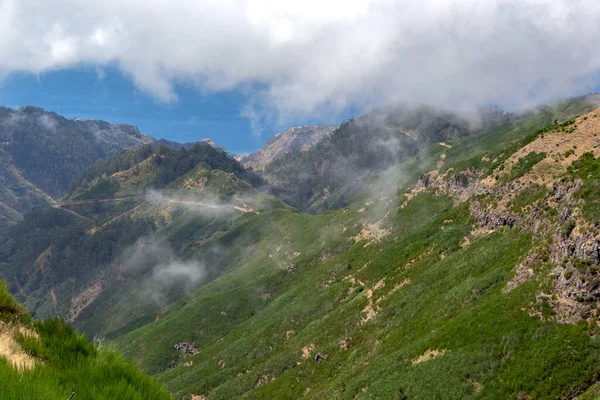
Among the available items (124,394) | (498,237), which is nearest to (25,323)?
(124,394)

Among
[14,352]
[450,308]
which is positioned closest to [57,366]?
[14,352]

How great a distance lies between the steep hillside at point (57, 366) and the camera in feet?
17.9

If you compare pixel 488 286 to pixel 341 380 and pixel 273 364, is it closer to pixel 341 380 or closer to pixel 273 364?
pixel 341 380

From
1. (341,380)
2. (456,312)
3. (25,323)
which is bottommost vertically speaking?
(341,380)

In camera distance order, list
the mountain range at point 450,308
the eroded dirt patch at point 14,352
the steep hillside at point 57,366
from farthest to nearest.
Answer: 1. the mountain range at point 450,308
2. the eroded dirt patch at point 14,352
3. the steep hillside at point 57,366

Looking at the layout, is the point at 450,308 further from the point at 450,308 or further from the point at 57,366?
the point at 57,366

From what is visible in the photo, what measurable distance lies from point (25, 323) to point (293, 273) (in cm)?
15206

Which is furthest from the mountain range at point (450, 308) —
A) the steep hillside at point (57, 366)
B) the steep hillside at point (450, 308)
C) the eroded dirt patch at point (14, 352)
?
the eroded dirt patch at point (14, 352)

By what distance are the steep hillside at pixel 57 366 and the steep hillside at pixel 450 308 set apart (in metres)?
0.65

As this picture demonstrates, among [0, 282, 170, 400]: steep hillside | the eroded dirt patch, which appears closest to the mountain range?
[0, 282, 170, 400]: steep hillside

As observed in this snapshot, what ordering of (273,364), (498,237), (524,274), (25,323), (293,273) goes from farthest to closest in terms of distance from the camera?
(293,273), (273,364), (498,237), (524,274), (25,323)

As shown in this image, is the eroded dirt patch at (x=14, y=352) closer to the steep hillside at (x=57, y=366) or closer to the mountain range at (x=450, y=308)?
the steep hillside at (x=57, y=366)

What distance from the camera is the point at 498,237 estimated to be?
6253 centimetres

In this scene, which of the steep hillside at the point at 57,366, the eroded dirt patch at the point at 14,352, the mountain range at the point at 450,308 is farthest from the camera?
the mountain range at the point at 450,308
